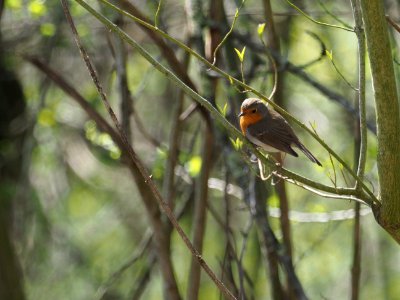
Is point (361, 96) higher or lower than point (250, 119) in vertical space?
higher

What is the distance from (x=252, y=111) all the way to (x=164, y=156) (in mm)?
963

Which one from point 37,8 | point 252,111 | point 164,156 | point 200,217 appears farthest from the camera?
point 37,8

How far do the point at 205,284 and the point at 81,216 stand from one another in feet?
5.49

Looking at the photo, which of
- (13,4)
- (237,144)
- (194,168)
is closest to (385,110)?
(237,144)

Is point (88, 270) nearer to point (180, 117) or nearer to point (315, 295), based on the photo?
point (315, 295)

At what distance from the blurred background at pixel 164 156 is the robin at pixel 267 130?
169 millimetres

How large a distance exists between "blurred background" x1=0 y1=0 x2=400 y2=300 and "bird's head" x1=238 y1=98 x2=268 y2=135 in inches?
5.9

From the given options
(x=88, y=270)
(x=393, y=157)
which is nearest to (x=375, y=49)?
(x=393, y=157)

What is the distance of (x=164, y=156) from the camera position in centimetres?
530

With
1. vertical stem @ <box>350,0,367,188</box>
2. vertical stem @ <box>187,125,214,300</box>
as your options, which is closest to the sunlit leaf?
vertical stem @ <box>187,125,214,300</box>

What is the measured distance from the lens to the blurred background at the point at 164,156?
4793mm

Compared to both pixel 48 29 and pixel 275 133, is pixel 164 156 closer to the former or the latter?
pixel 275 133

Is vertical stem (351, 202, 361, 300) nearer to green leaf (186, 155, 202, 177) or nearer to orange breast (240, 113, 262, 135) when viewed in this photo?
orange breast (240, 113, 262, 135)

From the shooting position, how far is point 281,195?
4.83 meters
